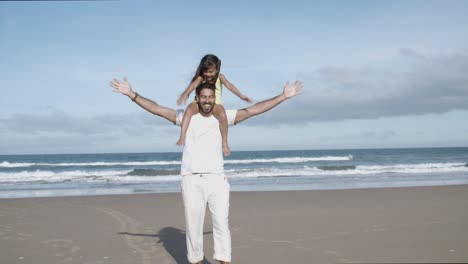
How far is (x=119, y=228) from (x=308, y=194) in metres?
6.71

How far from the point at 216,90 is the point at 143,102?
2.59ft

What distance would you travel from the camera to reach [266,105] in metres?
4.65

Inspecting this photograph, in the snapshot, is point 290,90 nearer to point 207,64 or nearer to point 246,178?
point 207,64

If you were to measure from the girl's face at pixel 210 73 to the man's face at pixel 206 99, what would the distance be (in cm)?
48

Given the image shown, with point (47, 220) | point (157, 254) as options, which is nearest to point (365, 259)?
point (157, 254)

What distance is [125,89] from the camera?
4.43 metres

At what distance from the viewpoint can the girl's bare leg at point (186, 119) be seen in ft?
14.6

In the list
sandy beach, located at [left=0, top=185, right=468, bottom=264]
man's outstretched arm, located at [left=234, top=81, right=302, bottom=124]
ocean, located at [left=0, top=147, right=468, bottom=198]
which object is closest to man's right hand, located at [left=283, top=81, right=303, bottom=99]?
man's outstretched arm, located at [left=234, top=81, right=302, bottom=124]

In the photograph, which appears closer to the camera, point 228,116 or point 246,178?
point 228,116

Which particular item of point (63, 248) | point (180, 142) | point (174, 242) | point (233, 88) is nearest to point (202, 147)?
point (180, 142)

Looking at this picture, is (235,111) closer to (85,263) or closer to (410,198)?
(85,263)

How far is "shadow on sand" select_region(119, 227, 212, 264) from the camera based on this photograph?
6.14 meters

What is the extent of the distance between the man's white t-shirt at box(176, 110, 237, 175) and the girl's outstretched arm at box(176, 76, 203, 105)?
8.3 inches

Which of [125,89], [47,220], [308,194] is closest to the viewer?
[125,89]
